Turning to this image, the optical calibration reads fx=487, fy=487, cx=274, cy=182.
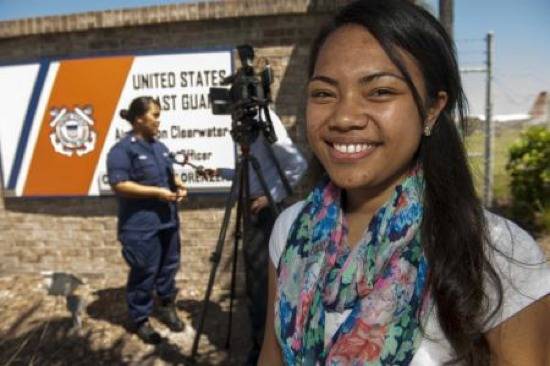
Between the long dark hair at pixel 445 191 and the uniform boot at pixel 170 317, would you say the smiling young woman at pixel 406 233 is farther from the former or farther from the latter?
the uniform boot at pixel 170 317

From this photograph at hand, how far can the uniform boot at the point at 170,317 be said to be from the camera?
13.2ft

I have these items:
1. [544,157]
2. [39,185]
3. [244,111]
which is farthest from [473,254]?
[544,157]

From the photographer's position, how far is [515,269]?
3.21 feet

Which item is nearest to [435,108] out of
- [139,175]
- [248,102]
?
[248,102]

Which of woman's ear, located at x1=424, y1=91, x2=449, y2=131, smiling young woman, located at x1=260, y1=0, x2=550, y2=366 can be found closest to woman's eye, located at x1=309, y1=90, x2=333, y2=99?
smiling young woman, located at x1=260, y1=0, x2=550, y2=366

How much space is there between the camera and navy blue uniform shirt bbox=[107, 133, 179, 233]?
3.60 metres

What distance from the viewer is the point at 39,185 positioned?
4973mm

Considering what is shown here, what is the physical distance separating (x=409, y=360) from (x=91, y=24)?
14.7ft

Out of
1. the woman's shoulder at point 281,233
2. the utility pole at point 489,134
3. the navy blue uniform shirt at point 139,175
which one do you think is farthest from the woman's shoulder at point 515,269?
the utility pole at point 489,134

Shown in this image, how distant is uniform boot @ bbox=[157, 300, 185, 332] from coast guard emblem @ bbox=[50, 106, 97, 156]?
1.74 metres

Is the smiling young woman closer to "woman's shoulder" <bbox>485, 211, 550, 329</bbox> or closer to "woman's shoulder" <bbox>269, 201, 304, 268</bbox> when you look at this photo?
"woman's shoulder" <bbox>485, 211, 550, 329</bbox>

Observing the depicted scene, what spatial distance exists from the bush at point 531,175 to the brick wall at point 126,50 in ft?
9.86

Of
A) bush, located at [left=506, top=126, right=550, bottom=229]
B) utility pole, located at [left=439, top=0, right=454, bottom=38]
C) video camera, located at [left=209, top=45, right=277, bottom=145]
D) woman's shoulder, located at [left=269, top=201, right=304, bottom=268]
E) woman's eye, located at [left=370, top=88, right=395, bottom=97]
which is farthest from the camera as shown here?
bush, located at [left=506, top=126, right=550, bottom=229]

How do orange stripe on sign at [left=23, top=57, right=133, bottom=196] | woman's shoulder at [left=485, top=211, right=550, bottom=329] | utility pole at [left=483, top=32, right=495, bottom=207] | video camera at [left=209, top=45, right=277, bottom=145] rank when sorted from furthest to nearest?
utility pole at [left=483, top=32, right=495, bottom=207]
orange stripe on sign at [left=23, top=57, right=133, bottom=196]
video camera at [left=209, top=45, right=277, bottom=145]
woman's shoulder at [left=485, top=211, right=550, bottom=329]
